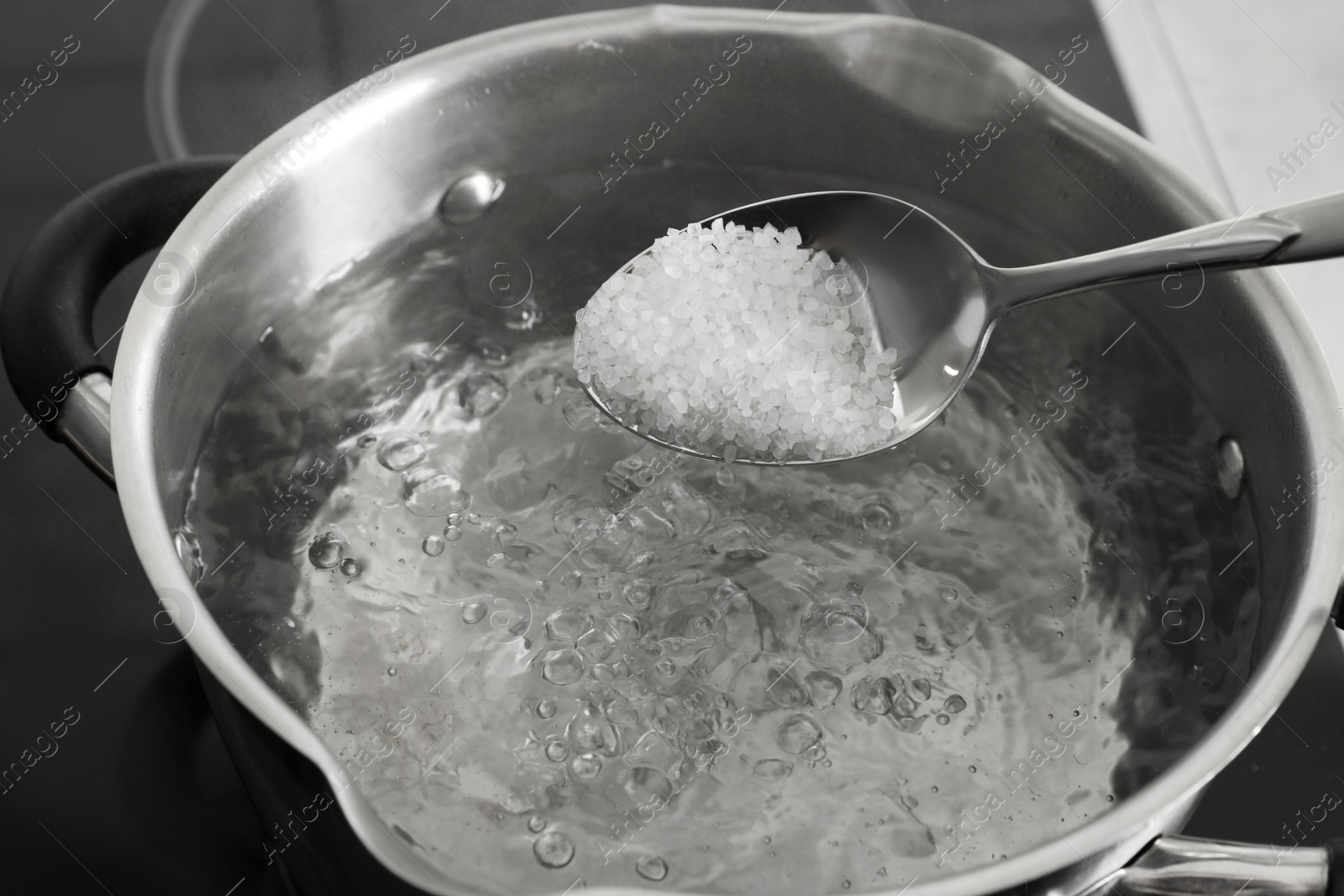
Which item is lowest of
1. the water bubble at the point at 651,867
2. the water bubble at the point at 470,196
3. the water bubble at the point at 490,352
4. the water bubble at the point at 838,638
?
the water bubble at the point at 838,638

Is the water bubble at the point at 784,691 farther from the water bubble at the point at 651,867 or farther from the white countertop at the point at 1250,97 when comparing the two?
the white countertop at the point at 1250,97

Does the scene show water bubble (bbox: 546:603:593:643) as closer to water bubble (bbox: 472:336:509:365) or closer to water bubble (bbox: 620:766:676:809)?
water bubble (bbox: 620:766:676:809)

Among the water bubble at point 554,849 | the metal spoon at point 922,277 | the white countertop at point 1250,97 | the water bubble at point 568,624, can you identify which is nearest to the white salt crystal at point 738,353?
the metal spoon at point 922,277

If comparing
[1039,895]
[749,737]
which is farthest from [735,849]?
[1039,895]

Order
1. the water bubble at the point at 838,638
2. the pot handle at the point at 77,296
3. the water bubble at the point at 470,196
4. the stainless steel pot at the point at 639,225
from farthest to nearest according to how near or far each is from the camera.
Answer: the water bubble at the point at 470,196 → the water bubble at the point at 838,638 → the pot handle at the point at 77,296 → the stainless steel pot at the point at 639,225

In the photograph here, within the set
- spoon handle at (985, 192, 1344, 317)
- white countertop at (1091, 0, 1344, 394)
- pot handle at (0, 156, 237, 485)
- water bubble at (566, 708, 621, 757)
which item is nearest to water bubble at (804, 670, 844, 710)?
water bubble at (566, 708, 621, 757)
